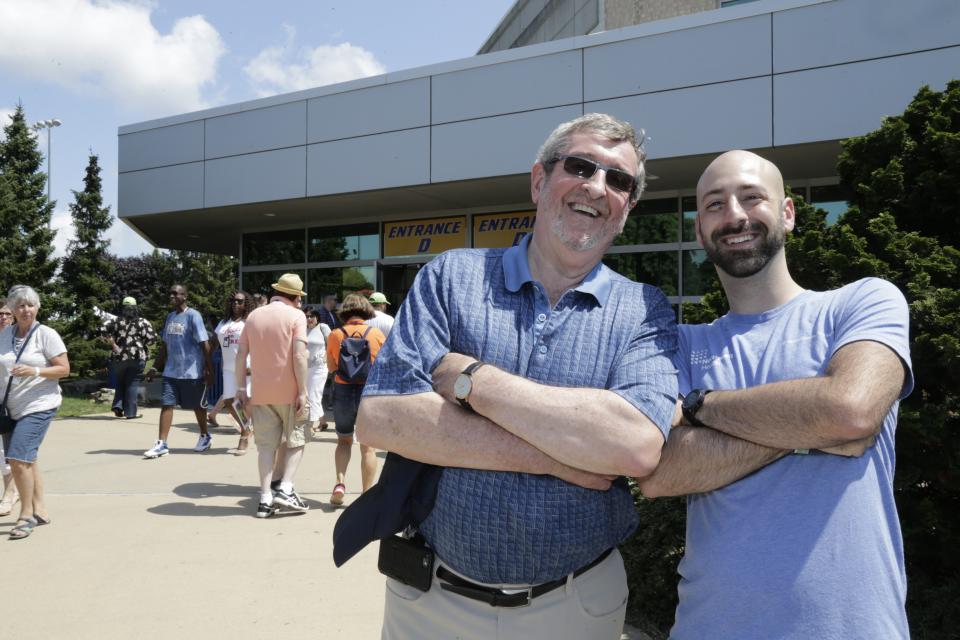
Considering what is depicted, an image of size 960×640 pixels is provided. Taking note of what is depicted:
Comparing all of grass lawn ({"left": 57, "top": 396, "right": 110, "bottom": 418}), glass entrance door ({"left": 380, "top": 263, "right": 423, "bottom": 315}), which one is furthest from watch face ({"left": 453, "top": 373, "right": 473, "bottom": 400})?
glass entrance door ({"left": 380, "top": 263, "right": 423, "bottom": 315})

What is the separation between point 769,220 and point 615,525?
37.7 inches

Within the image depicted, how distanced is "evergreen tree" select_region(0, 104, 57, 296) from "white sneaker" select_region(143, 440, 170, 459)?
46.7ft

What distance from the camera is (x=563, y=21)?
17.5 meters

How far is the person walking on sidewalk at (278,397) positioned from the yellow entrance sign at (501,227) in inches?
329

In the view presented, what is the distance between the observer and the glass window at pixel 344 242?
52.4 feet

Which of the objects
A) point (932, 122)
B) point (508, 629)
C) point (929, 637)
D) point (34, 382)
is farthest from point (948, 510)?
point (34, 382)

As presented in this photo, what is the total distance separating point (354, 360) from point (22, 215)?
19894 millimetres

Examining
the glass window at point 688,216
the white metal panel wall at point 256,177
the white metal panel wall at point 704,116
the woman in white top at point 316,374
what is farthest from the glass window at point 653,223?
the woman in white top at point 316,374

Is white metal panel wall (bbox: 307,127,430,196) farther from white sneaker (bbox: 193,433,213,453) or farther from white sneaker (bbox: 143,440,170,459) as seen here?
white sneaker (bbox: 143,440,170,459)

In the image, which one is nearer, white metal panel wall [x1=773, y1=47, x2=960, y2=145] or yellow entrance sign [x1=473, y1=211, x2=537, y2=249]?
white metal panel wall [x1=773, y1=47, x2=960, y2=145]

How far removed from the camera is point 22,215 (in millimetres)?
21297

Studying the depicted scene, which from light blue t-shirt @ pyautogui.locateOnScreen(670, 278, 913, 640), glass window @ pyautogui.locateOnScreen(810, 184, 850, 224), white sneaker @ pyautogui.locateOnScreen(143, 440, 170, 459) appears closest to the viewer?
light blue t-shirt @ pyautogui.locateOnScreen(670, 278, 913, 640)

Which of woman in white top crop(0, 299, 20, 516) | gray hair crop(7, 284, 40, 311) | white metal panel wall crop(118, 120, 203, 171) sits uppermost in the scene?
white metal panel wall crop(118, 120, 203, 171)

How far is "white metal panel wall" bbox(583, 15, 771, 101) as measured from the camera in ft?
32.1
